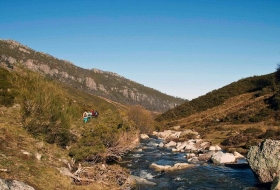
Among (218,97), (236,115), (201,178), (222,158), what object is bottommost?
(201,178)

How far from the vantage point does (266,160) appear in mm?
16188

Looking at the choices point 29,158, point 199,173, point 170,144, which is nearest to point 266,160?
point 199,173

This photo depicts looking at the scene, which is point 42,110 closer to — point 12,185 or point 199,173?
point 12,185

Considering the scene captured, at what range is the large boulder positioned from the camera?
15719 millimetres

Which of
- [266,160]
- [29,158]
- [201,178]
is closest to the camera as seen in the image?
[29,158]

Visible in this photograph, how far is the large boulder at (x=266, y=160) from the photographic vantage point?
15.7 meters

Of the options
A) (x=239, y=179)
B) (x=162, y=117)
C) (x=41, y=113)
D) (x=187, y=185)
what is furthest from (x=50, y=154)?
(x=162, y=117)

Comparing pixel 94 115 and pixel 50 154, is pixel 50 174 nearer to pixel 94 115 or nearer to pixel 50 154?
pixel 50 154

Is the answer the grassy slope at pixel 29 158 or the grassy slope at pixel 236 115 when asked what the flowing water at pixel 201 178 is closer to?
the grassy slope at pixel 29 158

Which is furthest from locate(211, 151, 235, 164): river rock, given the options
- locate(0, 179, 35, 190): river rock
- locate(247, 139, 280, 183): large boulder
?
locate(0, 179, 35, 190): river rock

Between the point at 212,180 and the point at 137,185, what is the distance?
6207 mm

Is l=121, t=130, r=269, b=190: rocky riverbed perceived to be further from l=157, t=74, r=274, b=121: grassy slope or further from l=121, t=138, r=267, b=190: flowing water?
l=157, t=74, r=274, b=121: grassy slope

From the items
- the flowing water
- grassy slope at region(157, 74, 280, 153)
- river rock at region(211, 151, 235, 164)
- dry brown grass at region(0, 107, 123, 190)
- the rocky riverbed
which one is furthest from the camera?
grassy slope at region(157, 74, 280, 153)

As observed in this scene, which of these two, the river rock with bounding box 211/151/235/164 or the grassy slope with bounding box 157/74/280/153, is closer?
the river rock with bounding box 211/151/235/164
